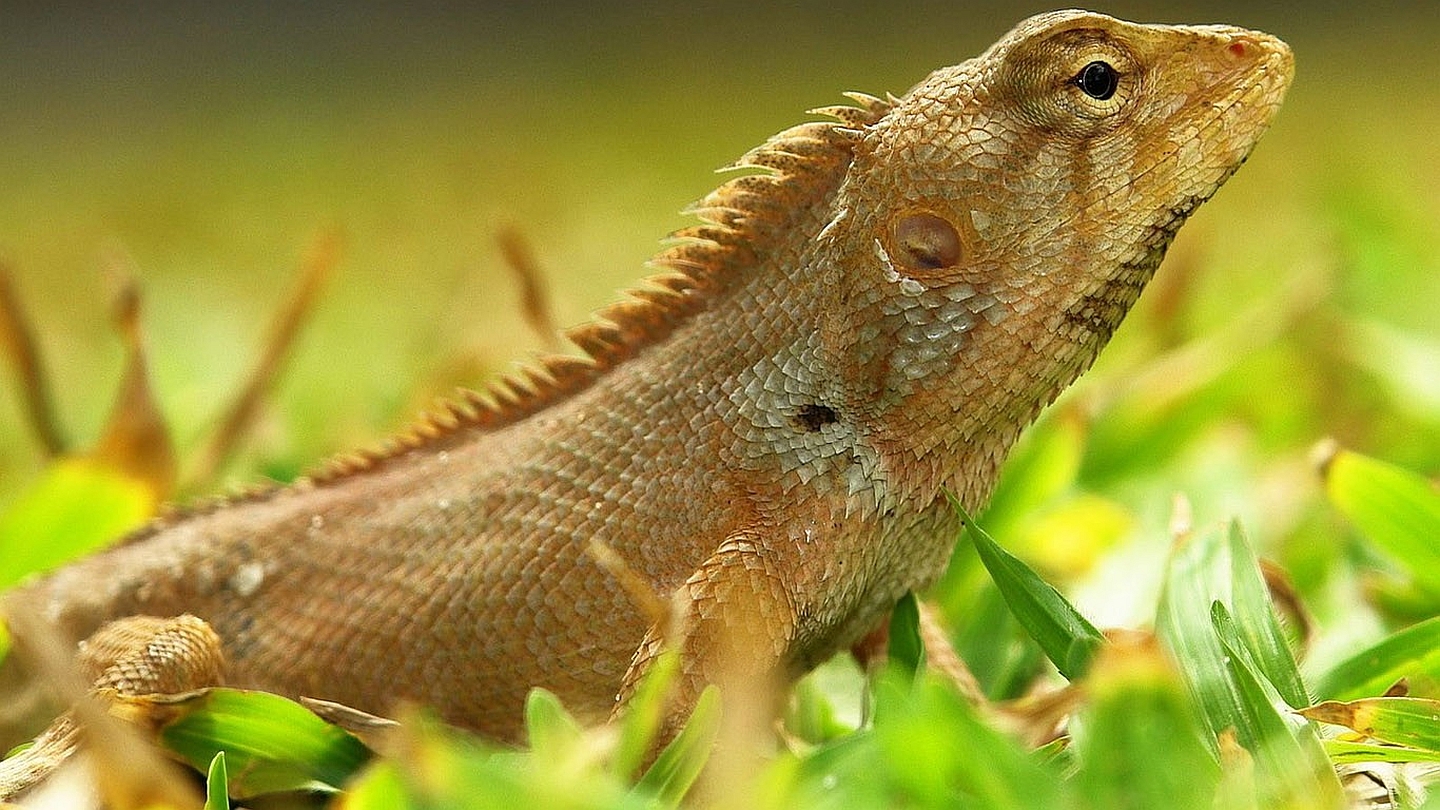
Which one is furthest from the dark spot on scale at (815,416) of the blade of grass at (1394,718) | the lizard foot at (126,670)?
the lizard foot at (126,670)

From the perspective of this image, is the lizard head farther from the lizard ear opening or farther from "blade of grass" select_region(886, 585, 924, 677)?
"blade of grass" select_region(886, 585, 924, 677)

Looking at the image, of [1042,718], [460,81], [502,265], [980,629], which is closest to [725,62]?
[460,81]

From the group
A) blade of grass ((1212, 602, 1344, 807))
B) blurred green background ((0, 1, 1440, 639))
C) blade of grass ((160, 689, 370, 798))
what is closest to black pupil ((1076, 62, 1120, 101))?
blade of grass ((1212, 602, 1344, 807))

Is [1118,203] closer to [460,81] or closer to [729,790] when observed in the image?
[729,790]

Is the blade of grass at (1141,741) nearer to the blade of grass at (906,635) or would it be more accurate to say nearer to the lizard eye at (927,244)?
the blade of grass at (906,635)

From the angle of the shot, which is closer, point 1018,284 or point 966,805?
point 966,805

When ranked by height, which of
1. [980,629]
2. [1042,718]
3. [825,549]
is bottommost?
[980,629]

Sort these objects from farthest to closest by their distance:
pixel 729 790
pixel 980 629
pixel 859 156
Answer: pixel 980 629 → pixel 859 156 → pixel 729 790

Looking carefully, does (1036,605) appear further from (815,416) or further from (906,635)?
(815,416)
